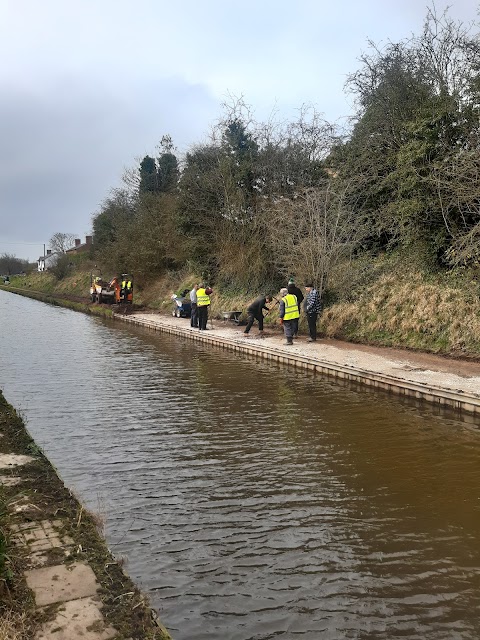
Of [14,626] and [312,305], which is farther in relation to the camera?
[312,305]

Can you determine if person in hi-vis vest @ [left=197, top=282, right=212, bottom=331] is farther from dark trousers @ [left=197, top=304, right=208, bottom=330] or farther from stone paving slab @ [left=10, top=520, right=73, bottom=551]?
stone paving slab @ [left=10, top=520, right=73, bottom=551]

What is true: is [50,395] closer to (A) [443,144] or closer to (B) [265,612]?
(B) [265,612]

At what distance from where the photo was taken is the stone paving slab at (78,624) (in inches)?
117

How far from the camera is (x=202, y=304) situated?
732 inches

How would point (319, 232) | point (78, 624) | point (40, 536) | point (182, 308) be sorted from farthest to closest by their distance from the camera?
point (182, 308) < point (319, 232) < point (40, 536) < point (78, 624)

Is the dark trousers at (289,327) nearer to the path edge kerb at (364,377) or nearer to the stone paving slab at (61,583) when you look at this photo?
the path edge kerb at (364,377)

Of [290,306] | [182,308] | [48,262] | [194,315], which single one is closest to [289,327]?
[290,306]

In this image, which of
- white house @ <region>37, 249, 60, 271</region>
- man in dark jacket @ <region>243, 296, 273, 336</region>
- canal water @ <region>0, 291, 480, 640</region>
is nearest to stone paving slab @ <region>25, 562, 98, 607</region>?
canal water @ <region>0, 291, 480, 640</region>

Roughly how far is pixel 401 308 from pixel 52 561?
1221 centimetres

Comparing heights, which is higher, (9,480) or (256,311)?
(256,311)

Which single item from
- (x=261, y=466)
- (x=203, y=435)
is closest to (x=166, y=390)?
(x=203, y=435)

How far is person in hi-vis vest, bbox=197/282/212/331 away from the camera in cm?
1831

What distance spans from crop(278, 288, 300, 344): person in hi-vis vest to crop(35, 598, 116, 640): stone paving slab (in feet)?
38.4

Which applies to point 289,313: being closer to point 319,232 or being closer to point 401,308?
point 401,308
